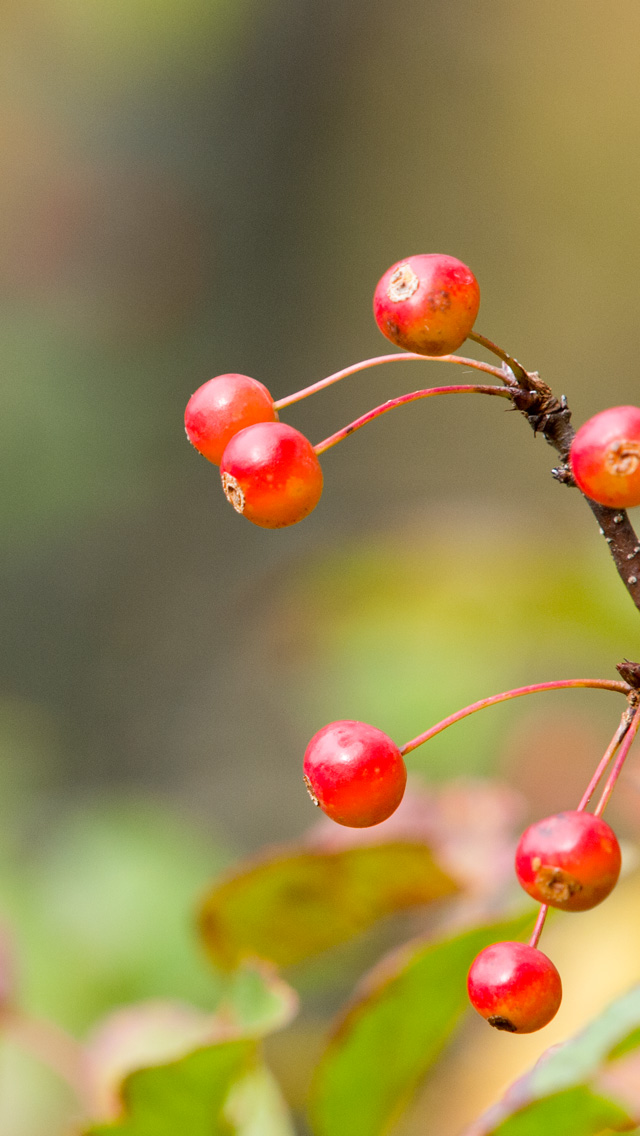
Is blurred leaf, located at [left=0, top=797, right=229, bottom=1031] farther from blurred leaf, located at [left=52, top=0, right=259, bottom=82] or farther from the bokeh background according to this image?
blurred leaf, located at [left=52, top=0, right=259, bottom=82]

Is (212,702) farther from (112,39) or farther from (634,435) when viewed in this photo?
(634,435)

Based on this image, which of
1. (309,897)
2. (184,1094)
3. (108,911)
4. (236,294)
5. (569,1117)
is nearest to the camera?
(569,1117)

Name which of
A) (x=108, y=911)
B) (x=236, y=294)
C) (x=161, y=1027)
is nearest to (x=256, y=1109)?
(x=161, y=1027)

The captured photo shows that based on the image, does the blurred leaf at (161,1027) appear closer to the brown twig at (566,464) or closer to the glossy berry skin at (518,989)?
the glossy berry skin at (518,989)

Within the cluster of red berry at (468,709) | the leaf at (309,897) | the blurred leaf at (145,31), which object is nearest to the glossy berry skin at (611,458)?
the cluster of red berry at (468,709)

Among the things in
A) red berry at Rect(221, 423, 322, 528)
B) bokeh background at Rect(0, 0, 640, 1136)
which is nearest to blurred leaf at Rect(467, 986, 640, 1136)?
red berry at Rect(221, 423, 322, 528)

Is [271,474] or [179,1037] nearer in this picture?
[271,474]

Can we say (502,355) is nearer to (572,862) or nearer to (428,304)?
(428,304)

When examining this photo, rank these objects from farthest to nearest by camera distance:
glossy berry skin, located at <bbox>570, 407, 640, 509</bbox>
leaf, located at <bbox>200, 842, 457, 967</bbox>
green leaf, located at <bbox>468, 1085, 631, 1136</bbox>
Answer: leaf, located at <bbox>200, 842, 457, 967</bbox>
green leaf, located at <bbox>468, 1085, 631, 1136</bbox>
glossy berry skin, located at <bbox>570, 407, 640, 509</bbox>
